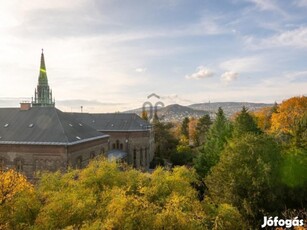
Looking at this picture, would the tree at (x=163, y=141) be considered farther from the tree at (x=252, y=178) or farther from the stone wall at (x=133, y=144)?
the tree at (x=252, y=178)

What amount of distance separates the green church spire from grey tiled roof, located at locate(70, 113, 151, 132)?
23.7 ft

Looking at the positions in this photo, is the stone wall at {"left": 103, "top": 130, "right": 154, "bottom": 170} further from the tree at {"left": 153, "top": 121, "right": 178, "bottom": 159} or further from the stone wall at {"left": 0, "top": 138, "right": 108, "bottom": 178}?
the stone wall at {"left": 0, "top": 138, "right": 108, "bottom": 178}

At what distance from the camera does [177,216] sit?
1440 centimetres

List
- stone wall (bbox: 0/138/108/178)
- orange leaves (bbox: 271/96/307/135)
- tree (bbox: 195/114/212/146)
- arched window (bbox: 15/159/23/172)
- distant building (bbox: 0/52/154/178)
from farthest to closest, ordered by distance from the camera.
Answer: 1. tree (bbox: 195/114/212/146)
2. orange leaves (bbox: 271/96/307/135)
3. arched window (bbox: 15/159/23/172)
4. distant building (bbox: 0/52/154/178)
5. stone wall (bbox: 0/138/108/178)

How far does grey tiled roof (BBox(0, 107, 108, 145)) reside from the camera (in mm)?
33438

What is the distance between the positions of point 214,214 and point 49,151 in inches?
776

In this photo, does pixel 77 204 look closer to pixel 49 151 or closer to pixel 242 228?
pixel 242 228

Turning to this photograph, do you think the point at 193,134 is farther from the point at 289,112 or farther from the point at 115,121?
the point at 115,121

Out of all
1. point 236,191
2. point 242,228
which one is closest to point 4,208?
point 242,228

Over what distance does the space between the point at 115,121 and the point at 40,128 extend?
2348cm

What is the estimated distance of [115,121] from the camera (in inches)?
2277

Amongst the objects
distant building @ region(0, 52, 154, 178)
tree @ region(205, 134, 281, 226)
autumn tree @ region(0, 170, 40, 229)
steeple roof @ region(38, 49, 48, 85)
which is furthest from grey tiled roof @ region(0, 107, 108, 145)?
steeple roof @ region(38, 49, 48, 85)

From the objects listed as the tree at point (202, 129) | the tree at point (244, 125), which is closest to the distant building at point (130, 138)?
the tree at point (202, 129)

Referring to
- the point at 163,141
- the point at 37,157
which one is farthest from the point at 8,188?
the point at 163,141
